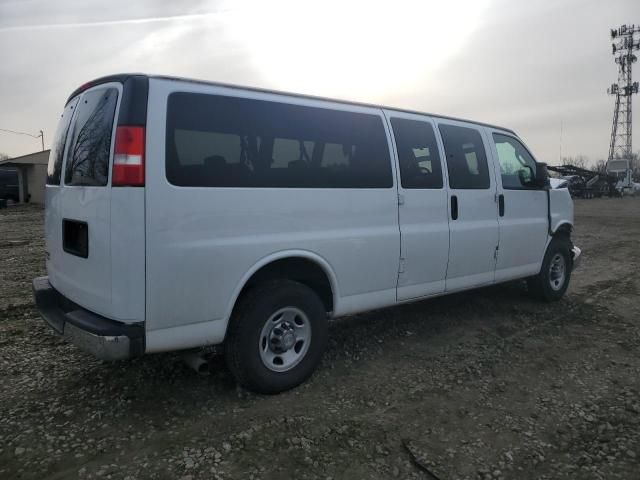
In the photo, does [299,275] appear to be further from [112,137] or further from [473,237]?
[473,237]

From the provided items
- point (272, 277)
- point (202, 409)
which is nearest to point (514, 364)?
point (272, 277)

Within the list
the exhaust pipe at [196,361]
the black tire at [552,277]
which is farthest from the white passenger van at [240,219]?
the black tire at [552,277]

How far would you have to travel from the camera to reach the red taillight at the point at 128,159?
2.95 m

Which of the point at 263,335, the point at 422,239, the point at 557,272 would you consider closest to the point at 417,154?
the point at 422,239

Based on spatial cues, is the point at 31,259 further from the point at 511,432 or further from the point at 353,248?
the point at 511,432

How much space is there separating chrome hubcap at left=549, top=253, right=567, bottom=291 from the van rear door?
533 centimetres

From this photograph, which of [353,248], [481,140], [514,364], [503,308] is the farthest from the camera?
[503,308]

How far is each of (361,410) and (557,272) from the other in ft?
13.8

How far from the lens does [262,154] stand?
11.6ft

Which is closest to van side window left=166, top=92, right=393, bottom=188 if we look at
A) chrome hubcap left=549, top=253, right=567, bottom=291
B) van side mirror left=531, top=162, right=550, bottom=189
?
van side mirror left=531, top=162, right=550, bottom=189

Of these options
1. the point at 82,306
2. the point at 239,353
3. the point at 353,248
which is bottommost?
the point at 239,353

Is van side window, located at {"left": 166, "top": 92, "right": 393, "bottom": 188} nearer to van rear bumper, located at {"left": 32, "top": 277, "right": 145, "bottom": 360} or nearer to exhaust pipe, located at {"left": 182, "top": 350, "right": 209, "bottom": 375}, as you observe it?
van rear bumper, located at {"left": 32, "top": 277, "right": 145, "bottom": 360}

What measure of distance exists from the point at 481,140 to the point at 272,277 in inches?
121

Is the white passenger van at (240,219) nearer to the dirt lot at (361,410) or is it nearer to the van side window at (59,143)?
the van side window at (59,143)
